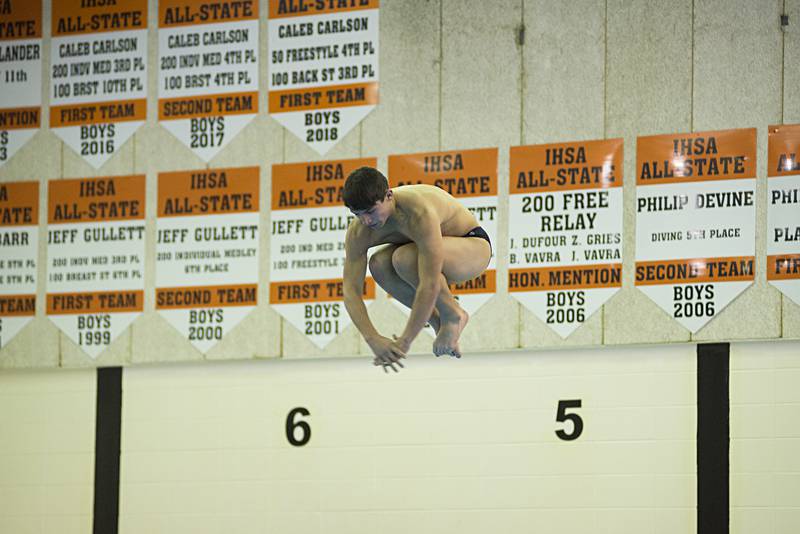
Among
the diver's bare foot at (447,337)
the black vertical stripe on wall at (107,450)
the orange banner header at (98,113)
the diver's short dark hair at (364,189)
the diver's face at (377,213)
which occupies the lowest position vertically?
the black vertical stripe on wall at (107,450)

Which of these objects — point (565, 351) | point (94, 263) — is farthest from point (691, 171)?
point (94, 263)

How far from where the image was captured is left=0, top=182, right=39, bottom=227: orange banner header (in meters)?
10.5

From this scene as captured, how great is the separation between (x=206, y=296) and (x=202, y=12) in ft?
8.28

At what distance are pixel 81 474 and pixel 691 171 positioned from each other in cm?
575

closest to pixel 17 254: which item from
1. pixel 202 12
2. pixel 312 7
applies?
pixel 202 12

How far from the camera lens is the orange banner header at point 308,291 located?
9.72 m

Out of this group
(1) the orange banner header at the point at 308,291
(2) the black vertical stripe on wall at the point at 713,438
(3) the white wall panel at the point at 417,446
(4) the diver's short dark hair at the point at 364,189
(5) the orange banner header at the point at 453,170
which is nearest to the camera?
(4) the diver's short dark hair at the point at 364,189

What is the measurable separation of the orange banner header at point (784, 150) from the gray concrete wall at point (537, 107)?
0.07 metres

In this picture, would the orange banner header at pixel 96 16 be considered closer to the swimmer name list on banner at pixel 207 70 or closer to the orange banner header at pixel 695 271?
the swimmer name list on banner at pixel 207 70

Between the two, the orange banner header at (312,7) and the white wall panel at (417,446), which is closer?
the white wall panel at (417,446)

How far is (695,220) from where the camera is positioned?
9.00 meters

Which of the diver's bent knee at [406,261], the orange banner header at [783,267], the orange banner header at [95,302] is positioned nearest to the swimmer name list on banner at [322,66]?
the orange banner header at [95,302]

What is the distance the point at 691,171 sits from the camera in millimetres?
9023

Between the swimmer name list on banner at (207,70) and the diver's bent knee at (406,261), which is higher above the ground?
the swimmer name list on banner at (207,70)
